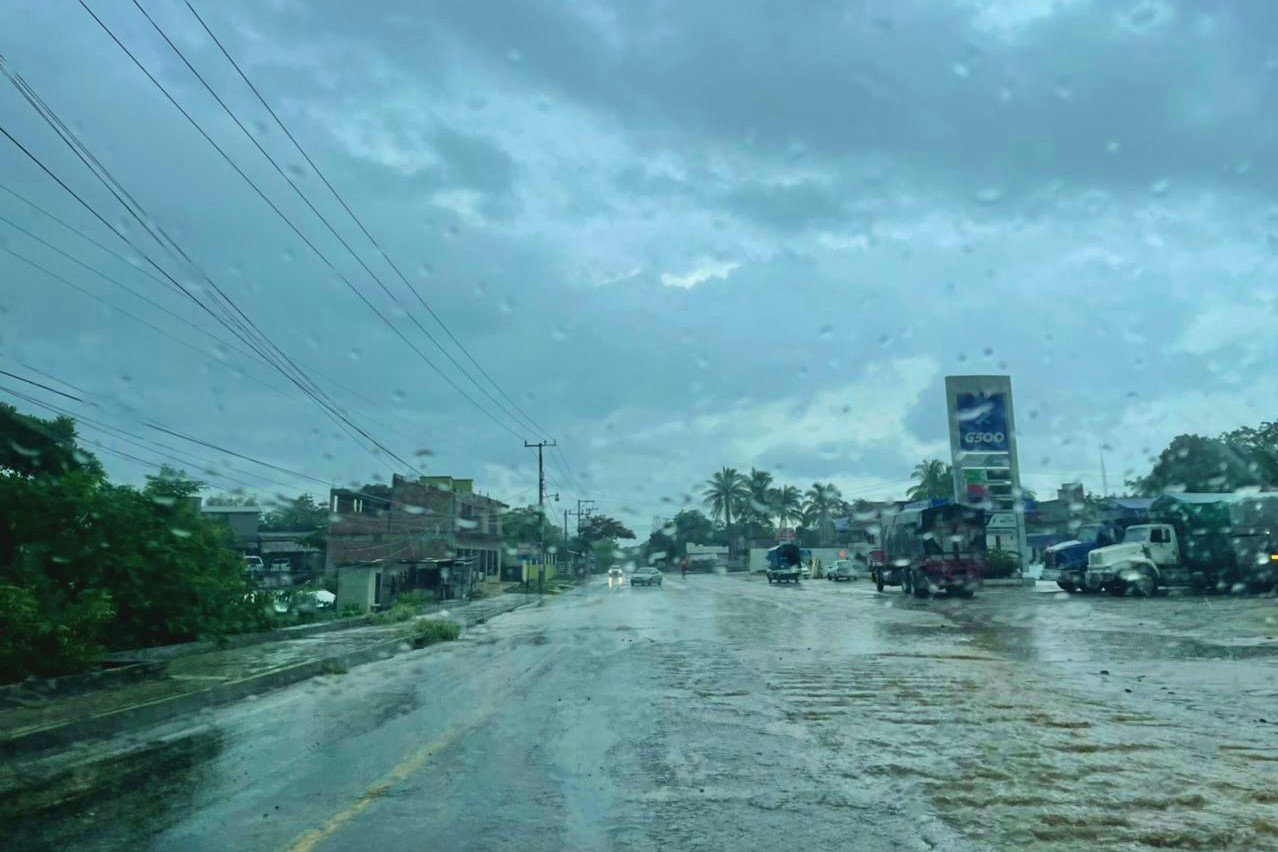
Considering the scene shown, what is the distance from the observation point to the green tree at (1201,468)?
181 ft

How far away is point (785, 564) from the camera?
65938 mm

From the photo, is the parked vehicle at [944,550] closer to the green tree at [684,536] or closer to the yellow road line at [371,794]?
the yellow road line at [371,794]

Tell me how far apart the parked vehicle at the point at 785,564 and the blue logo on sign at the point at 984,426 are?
18.3m

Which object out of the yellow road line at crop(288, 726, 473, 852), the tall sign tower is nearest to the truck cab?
the tall sign tower

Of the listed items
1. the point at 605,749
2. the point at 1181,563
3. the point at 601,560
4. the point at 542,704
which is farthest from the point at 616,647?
the point at 601,560

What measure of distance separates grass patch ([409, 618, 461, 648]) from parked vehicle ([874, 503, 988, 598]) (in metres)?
17.4

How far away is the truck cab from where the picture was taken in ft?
102

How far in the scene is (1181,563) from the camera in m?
31.8

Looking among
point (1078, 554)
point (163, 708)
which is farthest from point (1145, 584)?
point (163, 708)

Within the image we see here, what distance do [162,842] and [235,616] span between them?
16.0m

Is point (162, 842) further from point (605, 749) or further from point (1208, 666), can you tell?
point (1208, 666)

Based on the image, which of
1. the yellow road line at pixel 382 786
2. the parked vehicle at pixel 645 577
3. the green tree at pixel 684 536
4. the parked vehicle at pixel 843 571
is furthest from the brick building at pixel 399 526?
the green tree at pixel 684 536

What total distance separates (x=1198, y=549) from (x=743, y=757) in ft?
96.2

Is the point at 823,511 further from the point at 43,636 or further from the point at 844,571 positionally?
the point at 43,636
